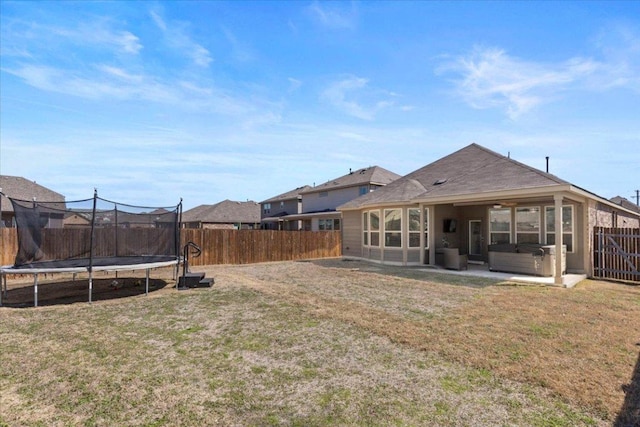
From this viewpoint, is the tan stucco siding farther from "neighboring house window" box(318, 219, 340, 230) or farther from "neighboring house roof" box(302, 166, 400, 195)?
"neighboring house window" box(318, 219, 340, 230)

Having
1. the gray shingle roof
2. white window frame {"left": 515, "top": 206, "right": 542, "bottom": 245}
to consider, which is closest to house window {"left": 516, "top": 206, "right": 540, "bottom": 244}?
white window frame {"left": 515, "top": 206, "right": 542, "bottom": 245}

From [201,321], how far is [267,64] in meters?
9.71

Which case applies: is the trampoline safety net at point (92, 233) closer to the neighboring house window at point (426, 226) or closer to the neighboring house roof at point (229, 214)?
the neighboring house window at point (426, 226)

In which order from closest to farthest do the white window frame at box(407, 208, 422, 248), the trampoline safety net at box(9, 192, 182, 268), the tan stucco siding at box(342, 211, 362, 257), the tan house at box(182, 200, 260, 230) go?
the trampoline safety net at box(9, 192, 182, 268) < the white window frame at box(407, 208, 422, 248) < the tan stucco siding at box(342, 211, 362, 257) < the tan house at box(182, 200, 260, 230)

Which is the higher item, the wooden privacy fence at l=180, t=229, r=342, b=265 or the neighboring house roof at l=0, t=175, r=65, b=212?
the neighboring house roof at l=0, t=175, r=65, b=212

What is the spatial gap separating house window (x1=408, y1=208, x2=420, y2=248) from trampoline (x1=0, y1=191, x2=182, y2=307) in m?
8.67

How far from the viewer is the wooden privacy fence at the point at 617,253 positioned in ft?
32.3


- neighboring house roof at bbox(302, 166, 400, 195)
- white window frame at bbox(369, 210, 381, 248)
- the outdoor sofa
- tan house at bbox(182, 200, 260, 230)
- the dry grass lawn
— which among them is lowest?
the dry grass lawn

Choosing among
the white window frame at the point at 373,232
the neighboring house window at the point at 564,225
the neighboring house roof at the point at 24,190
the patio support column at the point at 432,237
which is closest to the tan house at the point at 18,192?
the neighboring house roof at the point at 24,190

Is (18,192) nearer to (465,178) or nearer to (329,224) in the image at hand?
(329,224)

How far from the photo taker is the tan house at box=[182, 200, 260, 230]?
39.9 meters

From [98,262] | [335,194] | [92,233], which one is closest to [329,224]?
[335,194]

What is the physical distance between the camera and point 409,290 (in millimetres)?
8195

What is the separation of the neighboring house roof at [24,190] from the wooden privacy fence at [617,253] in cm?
2956
